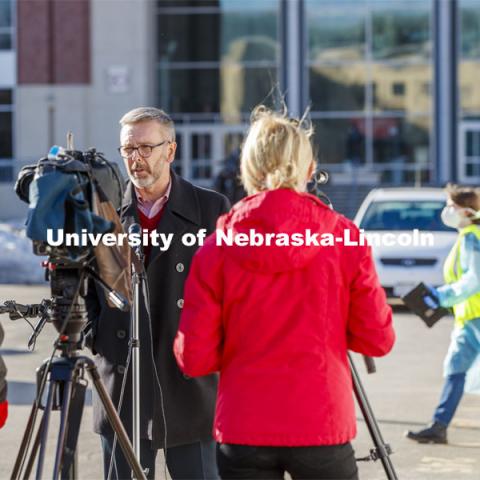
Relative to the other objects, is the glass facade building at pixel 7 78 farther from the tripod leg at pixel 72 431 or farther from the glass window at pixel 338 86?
the tripod leg at pixel 72 431

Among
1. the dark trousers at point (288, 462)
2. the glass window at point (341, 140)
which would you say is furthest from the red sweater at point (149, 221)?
the glass window at point (341, 140)

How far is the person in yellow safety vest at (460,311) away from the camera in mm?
8094

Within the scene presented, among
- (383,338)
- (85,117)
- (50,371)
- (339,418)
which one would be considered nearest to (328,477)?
(339,418)

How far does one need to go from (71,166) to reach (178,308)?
123 cm

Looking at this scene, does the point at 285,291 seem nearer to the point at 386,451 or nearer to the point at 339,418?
the point at 339,418

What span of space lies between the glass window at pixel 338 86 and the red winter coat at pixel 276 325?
37015 mm

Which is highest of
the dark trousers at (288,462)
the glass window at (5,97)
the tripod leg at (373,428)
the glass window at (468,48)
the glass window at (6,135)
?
A: the glass window at (468,48)

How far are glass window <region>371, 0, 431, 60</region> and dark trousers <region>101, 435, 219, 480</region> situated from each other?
36389mm

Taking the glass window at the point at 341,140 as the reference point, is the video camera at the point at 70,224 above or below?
below

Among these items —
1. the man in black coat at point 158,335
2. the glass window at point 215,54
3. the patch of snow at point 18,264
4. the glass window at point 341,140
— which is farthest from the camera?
the glass window at point 215,54

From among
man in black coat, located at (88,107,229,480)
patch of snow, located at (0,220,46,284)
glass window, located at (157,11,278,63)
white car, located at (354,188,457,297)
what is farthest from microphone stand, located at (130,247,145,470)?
glass window, located at (157,11,278,63)

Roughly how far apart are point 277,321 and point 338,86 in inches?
1475

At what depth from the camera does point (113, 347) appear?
201 inches

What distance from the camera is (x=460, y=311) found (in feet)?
27.5
